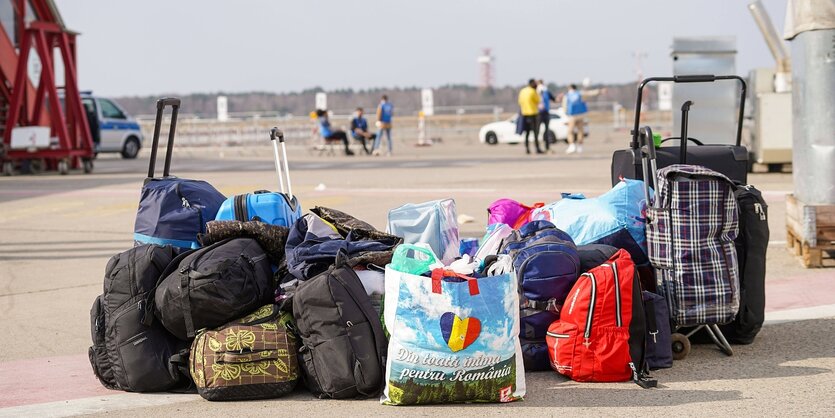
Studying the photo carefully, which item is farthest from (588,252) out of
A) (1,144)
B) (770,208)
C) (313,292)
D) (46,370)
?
(1,144)

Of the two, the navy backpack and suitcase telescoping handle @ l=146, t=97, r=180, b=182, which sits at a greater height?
suitcase telescoping handle @ l=146, t=97, r=180, b=182

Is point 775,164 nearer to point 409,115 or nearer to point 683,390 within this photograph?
point 683,390

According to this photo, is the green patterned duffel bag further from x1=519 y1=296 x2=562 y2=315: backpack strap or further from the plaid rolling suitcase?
the plaid rolling suitcase

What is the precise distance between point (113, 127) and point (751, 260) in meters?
29.5

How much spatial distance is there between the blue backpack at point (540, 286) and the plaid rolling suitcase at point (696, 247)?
0.54 m

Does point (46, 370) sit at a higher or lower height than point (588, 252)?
lower

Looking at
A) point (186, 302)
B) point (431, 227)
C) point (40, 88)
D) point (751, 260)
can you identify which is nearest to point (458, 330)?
point (431, 227)

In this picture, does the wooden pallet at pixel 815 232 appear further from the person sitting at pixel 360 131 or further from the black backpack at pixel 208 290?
the person sitting at pixel 360 131

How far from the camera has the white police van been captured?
32.2 m

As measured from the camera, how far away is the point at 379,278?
18.7 feet

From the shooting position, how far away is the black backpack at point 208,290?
18.1 feet

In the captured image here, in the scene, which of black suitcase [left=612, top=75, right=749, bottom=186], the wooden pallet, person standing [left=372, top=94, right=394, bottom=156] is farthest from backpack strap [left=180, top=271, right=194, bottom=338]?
person standing [left=372, top=94, right=394, bottom=156]

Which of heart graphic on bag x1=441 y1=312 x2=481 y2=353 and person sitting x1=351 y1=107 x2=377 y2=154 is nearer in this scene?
heart graphic on bag x1=441 y1=312 x2=481 y2=353

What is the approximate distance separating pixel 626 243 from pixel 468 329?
1450 millimetres
